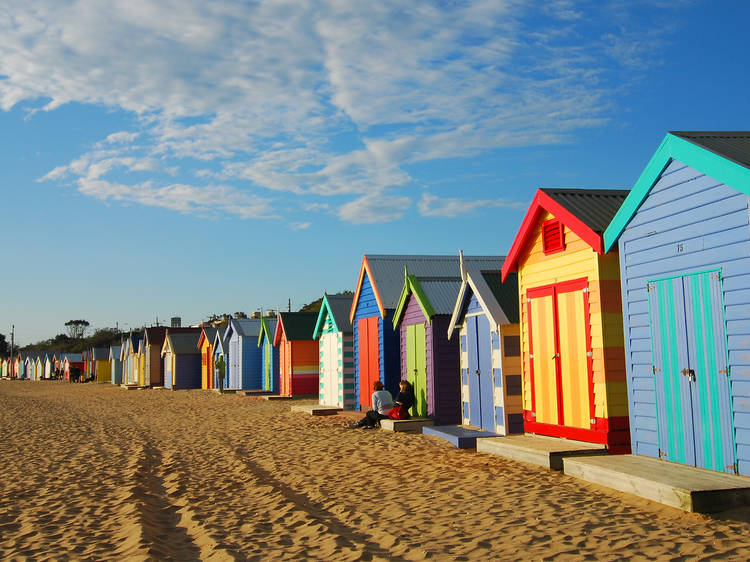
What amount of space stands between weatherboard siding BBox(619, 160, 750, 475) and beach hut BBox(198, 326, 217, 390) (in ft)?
116

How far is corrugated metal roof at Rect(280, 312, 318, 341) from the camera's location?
29.0 m

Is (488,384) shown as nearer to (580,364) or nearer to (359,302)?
(580,364)

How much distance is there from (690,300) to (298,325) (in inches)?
888

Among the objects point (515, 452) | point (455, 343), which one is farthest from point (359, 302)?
point (515, 452)

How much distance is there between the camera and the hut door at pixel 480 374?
549 inches

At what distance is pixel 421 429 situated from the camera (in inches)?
614

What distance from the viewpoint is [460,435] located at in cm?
1267

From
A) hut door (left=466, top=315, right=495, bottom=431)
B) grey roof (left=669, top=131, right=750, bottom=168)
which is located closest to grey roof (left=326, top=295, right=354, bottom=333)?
hut door (left=466, top=315, right=495, bottom=431)

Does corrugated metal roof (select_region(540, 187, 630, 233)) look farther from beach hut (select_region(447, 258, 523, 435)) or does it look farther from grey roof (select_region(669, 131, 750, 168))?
beach hut (select_region(447, 258, 523, 435))

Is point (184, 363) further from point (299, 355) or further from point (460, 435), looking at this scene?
point (460, 435)

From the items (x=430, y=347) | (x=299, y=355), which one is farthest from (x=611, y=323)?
(x=299, y=355)

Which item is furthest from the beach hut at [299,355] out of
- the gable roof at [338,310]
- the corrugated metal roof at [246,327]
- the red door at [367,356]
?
the red door at [367,356]

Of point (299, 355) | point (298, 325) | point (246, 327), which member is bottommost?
point (299, 355)

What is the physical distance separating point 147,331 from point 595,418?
47613mm
